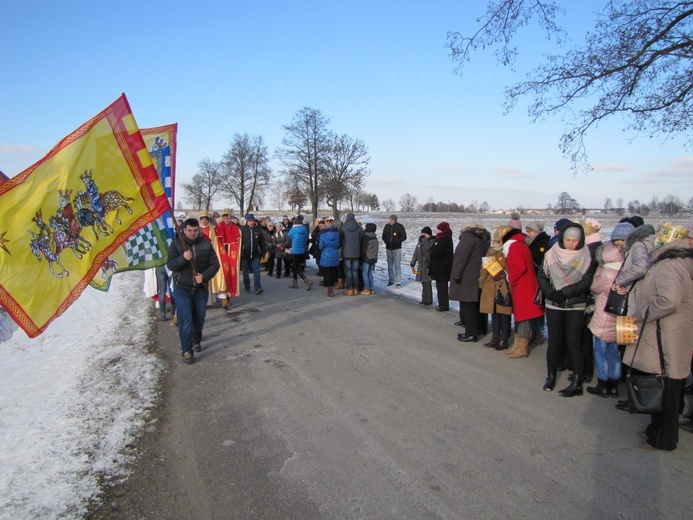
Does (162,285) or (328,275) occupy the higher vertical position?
(162,285)

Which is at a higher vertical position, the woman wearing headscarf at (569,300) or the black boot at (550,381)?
the woman wearing headscarf at (569,300)

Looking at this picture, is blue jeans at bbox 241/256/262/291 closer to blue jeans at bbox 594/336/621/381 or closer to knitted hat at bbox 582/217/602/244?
→ knitted hat at bbox 582/217/602/244

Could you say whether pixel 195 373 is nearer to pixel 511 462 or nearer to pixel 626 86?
pixel 511 462

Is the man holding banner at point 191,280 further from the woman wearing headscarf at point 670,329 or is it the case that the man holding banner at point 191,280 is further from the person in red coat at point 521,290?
the woman wearing headscarf at point 670,329

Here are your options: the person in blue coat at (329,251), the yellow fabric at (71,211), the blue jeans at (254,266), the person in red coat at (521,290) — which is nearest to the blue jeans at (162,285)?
the blue jeans at (254,266)

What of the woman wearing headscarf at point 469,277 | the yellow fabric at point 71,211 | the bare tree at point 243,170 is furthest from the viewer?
the bare tree at point 243,170

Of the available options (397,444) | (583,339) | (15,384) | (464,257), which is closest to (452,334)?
(464,257)

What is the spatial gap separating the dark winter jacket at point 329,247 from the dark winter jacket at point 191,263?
4.80 m

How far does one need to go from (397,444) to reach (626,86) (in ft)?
27.5

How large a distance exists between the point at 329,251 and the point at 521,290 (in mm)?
6080

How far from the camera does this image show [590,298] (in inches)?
207

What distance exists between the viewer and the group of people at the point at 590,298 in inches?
154

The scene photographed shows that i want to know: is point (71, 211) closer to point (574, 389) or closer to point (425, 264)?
point (574, 389)

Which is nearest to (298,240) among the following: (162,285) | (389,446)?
(162,285)
